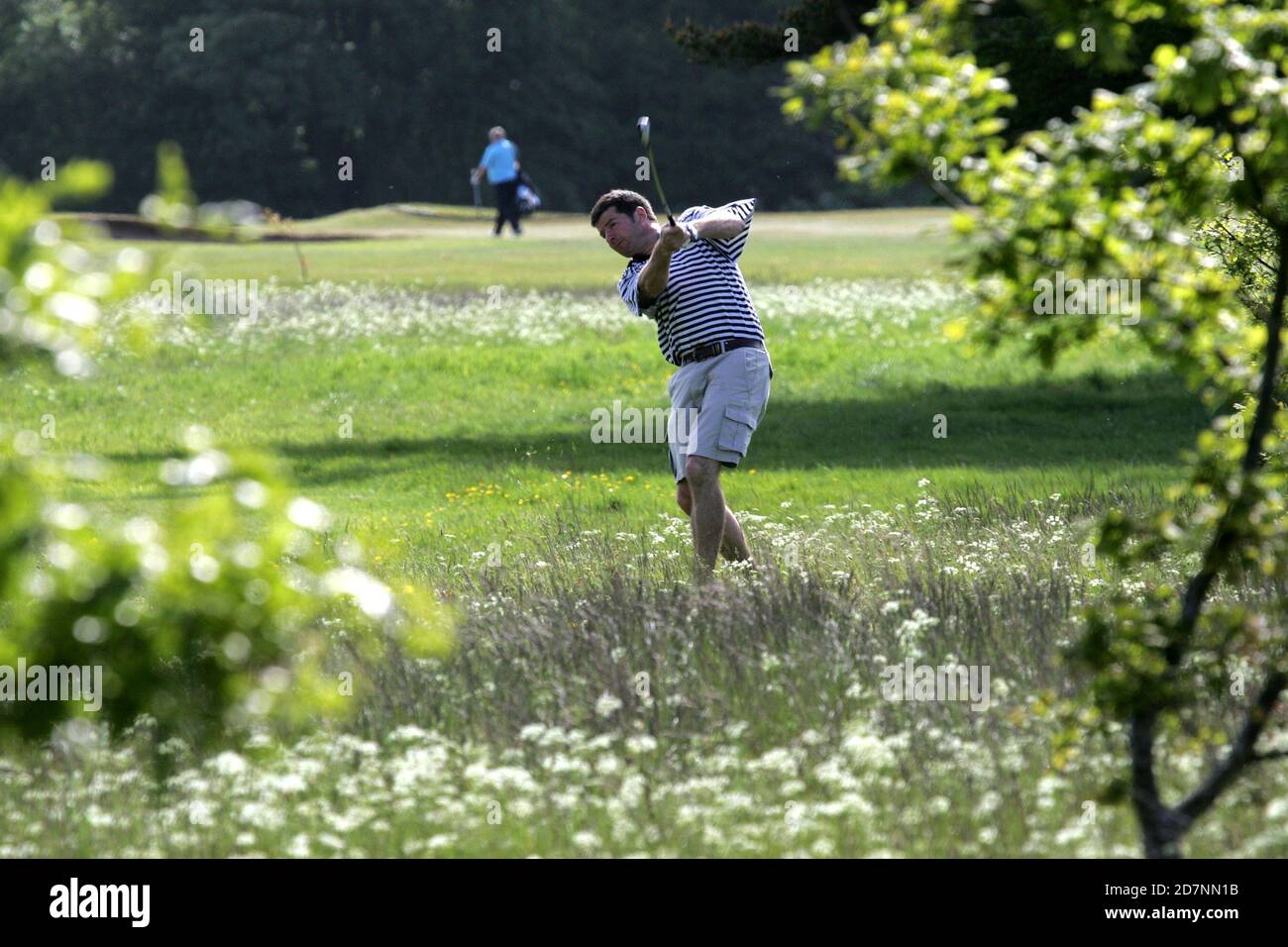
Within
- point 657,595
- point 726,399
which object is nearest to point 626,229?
point 726,399

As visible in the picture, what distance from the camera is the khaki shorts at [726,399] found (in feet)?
28.4

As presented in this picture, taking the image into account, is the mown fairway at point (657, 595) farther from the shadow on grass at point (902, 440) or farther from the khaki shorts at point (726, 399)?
the khaki shorts at point (726, 399)

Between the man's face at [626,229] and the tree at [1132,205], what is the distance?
384cm

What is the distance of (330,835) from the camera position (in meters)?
5.22

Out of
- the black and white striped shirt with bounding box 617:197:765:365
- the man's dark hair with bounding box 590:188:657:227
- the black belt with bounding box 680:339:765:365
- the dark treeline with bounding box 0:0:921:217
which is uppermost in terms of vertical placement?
the dark treeline with bounding box 0:0:921:217

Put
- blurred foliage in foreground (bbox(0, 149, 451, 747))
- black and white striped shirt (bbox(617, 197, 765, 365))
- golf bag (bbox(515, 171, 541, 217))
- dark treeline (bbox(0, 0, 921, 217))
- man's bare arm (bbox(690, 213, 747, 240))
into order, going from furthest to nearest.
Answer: dark treeline (bbox(0, 0, 921, 217)), golf bag (bbox(515, 171, 541, 217)), black and white striped shirt (bbox(617, 197, 765, 365)), man's bare arm (bbox(690, 213, 747, 240)), blurred foliage in foreground (bbox(0, 149, 451, 747))

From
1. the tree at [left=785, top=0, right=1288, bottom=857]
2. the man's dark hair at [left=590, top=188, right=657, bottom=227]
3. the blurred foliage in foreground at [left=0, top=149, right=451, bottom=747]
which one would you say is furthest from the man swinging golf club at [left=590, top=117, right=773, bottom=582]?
the blurred foliage in foreground at [left=0, top=149, right=451, bottom=747]

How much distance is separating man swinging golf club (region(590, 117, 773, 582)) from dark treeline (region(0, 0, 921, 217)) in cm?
6206

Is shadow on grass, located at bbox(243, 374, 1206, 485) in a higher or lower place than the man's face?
lower

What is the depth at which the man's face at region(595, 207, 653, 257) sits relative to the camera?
339 inches

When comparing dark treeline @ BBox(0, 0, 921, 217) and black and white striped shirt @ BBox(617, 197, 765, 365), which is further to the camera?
dark treeline @ BBox(0, 0, 921, 217)

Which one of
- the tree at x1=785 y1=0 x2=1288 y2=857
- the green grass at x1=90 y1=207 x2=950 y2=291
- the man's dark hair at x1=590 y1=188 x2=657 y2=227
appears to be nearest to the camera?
the tree at x1=785 y1=0 x2=1288 y2=857

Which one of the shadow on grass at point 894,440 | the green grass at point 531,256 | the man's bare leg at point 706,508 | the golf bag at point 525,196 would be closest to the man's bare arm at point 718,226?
the man's bare leg at point 706,508

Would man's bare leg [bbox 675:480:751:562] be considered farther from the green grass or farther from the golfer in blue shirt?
the golfer in blue shirt
